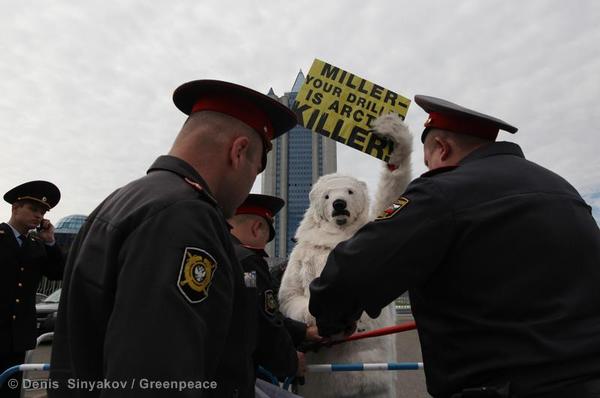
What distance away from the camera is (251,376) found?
143 centimetres

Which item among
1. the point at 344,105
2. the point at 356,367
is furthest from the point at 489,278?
the point at 344,105

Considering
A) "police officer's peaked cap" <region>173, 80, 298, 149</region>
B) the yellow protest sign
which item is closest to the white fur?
the yellow protest sign

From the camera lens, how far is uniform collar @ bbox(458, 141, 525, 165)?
1.73m

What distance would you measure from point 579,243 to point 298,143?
13.2 metres

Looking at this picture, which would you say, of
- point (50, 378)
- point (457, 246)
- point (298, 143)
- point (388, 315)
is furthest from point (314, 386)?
point (298, 143)

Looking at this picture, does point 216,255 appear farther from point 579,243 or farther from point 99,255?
point 579,243

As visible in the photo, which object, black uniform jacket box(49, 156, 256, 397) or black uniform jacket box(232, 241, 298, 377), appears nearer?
black uniform jacket box(49, 156, 256, 397)

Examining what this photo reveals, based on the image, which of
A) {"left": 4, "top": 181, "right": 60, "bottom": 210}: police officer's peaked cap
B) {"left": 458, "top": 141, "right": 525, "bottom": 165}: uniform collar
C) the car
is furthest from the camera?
the car

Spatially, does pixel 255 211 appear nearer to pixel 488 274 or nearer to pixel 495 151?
pixel 495 151

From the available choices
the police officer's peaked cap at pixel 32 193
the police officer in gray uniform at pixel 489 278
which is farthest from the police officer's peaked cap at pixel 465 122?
the police officer's peaked cap at pixel 32 193

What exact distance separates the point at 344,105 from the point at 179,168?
2.00 m

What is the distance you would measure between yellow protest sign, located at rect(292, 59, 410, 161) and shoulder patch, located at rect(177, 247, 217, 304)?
211 centimetres

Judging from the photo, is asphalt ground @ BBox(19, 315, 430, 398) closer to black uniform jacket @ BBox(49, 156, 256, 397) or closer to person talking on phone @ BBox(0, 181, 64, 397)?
person talking on phone @ BBox(0, 181, 64, 397)

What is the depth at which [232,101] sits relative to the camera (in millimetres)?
1507
